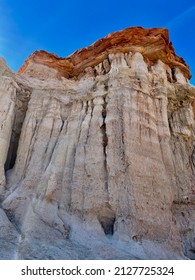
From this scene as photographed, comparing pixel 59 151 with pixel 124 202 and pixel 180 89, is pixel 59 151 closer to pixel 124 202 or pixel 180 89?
pixel 124 202

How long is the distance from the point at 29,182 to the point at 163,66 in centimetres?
971

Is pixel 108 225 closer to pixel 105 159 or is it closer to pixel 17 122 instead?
pixel 105 159

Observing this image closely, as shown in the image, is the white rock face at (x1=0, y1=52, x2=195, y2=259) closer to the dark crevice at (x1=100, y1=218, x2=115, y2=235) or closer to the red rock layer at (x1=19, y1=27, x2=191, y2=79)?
the dark crevice at (x1=100, y1=218, x2=115, y2=235)

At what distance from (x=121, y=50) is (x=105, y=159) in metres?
7.68

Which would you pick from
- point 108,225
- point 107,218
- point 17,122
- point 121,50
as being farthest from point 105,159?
point 121,50

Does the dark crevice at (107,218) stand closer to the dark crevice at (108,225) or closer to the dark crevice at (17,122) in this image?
the dark crevice at (108,225)

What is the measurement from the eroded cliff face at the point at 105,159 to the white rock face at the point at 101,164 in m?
0.04

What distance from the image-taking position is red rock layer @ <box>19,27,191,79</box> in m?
15.4

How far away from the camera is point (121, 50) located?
15.5 m

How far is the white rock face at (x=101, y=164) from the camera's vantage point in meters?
8.55

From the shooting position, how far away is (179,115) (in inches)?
533

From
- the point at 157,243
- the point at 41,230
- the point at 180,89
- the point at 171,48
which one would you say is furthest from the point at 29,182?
the point at 171,48

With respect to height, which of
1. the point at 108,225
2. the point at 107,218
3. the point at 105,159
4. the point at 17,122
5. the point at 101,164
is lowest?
the point at 108,225

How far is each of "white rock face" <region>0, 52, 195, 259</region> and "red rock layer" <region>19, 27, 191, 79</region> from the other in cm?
77
